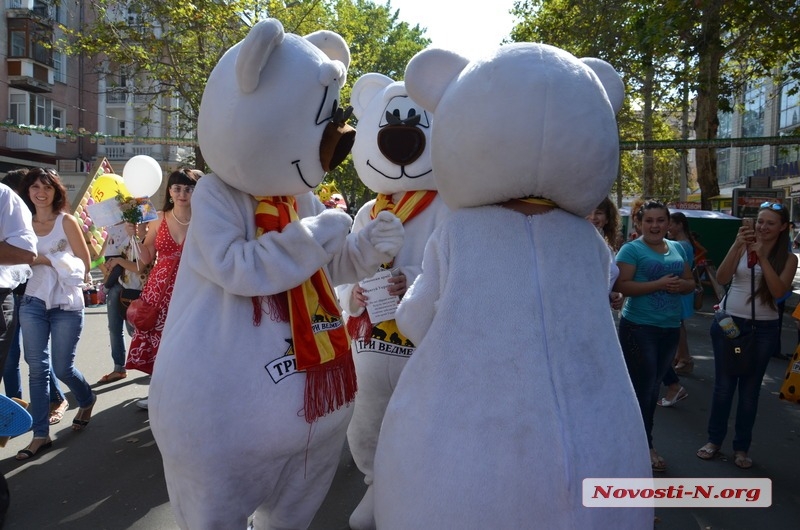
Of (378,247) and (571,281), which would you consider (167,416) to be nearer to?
(378,247)

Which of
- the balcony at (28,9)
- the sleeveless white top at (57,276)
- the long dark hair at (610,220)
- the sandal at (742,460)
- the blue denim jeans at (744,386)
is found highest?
the balcony at (28,9)

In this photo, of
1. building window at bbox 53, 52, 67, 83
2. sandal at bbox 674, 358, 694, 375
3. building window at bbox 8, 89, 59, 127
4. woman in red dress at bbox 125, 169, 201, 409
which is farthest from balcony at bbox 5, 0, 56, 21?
sandal at bbox 674, 358, 694, 375

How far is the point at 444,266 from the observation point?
208 cm

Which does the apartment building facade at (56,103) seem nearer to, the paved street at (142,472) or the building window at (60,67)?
the building window at (60,67)

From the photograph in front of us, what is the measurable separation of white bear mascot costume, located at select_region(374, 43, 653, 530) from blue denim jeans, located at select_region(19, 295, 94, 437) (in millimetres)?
3446

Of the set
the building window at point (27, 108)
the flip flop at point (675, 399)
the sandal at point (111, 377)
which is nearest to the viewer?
the flip flop at point (675, 399)

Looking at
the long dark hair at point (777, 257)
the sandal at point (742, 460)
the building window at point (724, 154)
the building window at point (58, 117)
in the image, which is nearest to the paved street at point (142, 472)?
the sandal at point (742, 460)

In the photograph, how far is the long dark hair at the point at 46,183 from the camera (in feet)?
15.6

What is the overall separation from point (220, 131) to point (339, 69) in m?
0.58

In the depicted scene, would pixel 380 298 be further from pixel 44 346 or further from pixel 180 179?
pixel 44 346

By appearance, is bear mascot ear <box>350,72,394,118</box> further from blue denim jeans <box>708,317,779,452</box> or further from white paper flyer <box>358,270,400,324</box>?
blue denim jeans <box>708,317,779,452</box>

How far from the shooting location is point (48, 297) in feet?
15.3

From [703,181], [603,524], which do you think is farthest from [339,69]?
[703,181]

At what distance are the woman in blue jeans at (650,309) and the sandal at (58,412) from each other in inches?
170
